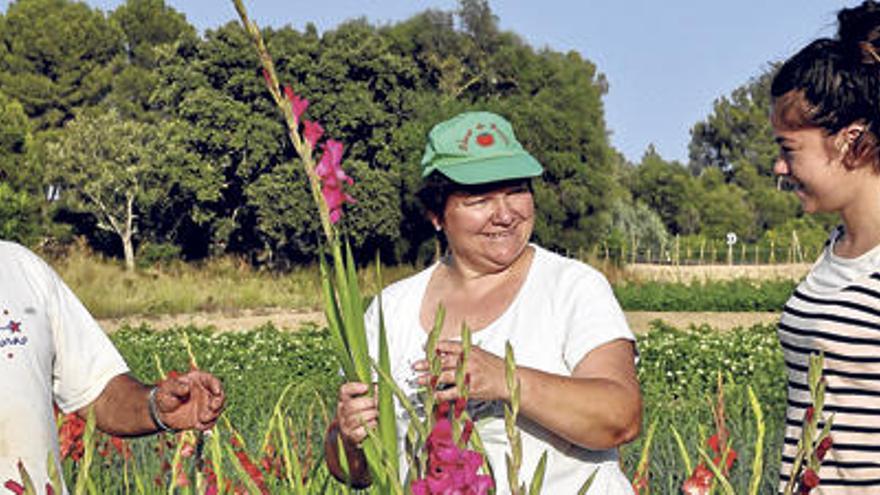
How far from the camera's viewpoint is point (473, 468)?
1.02 metres

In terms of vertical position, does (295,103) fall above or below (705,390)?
above

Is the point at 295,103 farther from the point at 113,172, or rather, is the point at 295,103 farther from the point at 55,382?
the point at 113,172

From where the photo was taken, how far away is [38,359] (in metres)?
2.16

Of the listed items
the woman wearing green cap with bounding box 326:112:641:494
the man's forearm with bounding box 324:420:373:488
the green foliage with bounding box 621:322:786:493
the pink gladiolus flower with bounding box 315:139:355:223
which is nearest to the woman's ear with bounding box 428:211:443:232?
the woman wearing green cap with bounding box 326:112:641:494

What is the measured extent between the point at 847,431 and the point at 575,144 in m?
35.0

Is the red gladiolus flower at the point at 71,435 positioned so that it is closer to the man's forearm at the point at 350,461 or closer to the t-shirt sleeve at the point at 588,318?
the man's forearm at the point at 350,461

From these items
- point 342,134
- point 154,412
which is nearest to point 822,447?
point 154,412

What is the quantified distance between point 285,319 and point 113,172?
50.4 feet

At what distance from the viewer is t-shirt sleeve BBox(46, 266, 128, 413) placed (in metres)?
2.26

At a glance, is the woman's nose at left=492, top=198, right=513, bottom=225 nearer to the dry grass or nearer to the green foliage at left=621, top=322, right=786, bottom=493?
the green foliage at left=621, top=322, right=786, bottom=493

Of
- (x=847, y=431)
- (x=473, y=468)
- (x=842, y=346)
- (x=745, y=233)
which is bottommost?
(x=745, y=233)

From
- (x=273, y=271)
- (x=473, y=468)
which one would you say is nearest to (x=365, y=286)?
(x=273, y=271)

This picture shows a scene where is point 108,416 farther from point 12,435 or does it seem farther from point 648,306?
point 648,306

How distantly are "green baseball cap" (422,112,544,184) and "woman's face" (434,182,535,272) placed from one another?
54 mm
